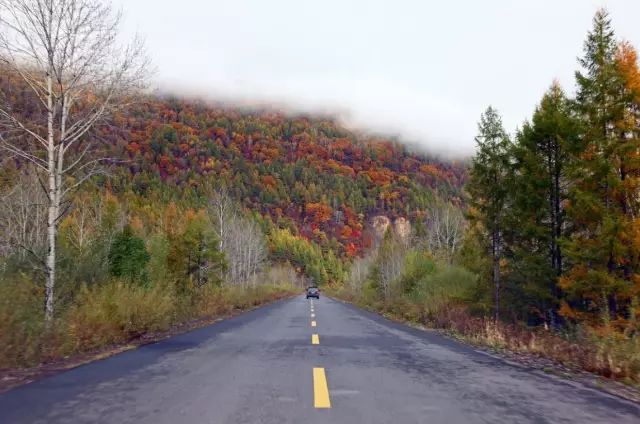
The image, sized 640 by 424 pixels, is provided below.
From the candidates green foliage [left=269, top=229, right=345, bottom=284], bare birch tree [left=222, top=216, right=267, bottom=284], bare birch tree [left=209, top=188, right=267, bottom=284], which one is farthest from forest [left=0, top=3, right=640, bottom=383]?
green foliage [left=269, top=229, right=345, bottom=284]

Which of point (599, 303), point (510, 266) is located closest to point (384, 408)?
point (599, 303)

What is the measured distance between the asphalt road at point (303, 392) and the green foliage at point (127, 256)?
52.2ft

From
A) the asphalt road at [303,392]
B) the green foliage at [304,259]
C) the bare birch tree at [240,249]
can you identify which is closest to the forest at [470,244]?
the asphalt road at [303,392]

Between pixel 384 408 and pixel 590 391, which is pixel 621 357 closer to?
pixel 590 391

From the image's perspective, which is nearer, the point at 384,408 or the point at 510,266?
the point at 384,408

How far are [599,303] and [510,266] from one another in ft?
17.7

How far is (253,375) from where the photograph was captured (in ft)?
22.4

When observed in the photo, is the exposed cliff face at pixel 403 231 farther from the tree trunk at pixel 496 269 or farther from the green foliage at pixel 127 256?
the green foliage at pixel 127 256

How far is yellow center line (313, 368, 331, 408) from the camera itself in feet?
16.8

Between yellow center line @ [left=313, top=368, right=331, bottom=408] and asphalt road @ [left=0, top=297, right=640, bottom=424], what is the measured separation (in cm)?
1

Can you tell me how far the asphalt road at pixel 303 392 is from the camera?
4625 mm

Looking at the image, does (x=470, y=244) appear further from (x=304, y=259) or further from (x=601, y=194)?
(x=304, y=259)

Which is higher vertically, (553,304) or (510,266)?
(510,266)

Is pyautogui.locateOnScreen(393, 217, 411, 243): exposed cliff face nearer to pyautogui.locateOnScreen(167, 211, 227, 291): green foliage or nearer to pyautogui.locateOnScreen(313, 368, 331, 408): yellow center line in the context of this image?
pyautogui.locateOnScreen(167, 211, 227, 291): green foliage
